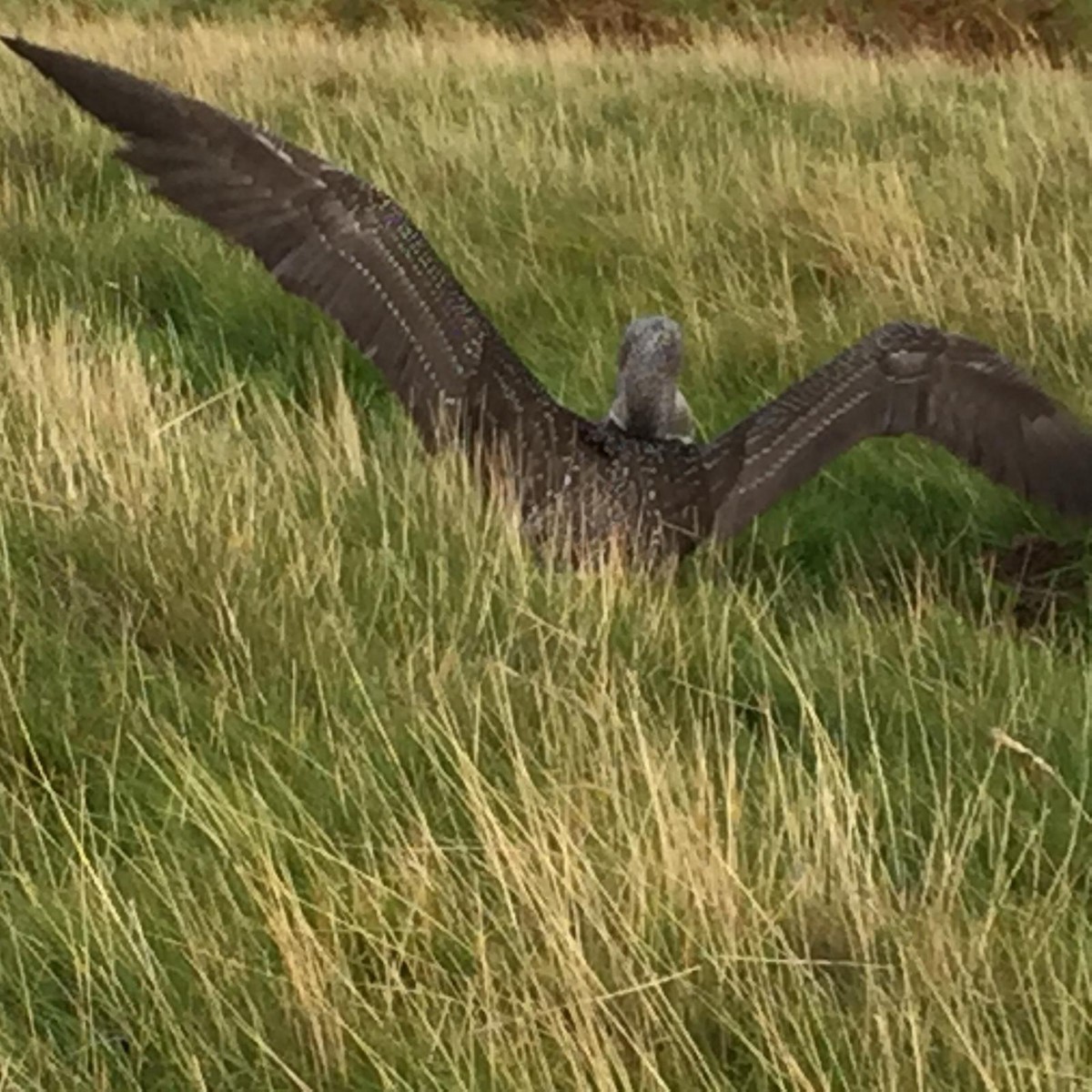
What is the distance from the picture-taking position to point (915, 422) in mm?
4512

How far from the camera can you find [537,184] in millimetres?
7184

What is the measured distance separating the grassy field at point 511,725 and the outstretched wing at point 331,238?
0.22 metres

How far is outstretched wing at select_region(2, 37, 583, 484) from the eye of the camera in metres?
A: 4.42

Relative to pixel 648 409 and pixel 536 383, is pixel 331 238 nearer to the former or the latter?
pixel 536 383

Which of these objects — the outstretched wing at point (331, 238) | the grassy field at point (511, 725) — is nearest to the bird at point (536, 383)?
the outstretched wing at point (331, 238)

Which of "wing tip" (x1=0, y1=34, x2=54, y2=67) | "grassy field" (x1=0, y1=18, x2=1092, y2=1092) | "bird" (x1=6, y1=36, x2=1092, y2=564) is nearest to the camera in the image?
"grassy field" (x1=0, y1=18, x2=1092, y2=1092)

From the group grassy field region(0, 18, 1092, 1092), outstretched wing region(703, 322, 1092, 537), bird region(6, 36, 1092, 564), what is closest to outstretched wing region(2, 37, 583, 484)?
bird region(6, 36, 1092, 564)

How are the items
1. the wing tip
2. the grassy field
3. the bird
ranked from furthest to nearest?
the bird → the wing tip → the grassy field

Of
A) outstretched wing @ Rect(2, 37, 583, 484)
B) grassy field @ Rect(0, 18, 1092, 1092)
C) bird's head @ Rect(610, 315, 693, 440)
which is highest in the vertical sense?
outstretched wing @ Rect(2, 37, 583, 484)

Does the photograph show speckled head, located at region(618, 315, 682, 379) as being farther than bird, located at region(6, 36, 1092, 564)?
Yes

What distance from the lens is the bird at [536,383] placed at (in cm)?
432

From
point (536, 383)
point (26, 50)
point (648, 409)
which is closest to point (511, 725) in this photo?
point (536, 383)

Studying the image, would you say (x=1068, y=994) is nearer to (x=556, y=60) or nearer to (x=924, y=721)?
(x=924, y=721)

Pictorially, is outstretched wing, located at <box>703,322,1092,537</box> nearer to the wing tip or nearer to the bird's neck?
the bird's neck
